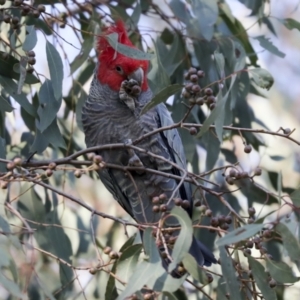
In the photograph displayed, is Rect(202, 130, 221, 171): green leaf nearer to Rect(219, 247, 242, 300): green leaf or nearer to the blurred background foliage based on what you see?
the blurred background foliage

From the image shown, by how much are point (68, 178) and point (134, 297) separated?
167cm

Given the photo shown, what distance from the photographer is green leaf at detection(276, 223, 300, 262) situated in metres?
1.46

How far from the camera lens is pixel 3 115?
7.70ft

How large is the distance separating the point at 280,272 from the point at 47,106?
0.92 meters

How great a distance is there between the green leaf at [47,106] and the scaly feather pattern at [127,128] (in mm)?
389

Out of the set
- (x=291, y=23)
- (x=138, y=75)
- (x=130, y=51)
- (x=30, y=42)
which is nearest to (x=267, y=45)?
(x=291, y=23)

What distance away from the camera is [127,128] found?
2430 mm

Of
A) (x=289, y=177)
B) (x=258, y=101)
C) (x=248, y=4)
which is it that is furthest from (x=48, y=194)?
(x=258, y=101)

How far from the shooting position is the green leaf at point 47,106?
6.75 feet

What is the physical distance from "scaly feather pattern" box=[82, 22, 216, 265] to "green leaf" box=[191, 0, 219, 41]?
258mm

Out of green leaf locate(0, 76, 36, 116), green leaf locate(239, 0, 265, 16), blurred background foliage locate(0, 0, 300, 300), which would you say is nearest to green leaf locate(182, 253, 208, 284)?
blurred background foliage locate(0, 0, 300, 300)

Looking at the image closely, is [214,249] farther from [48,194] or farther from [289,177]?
[289,177]

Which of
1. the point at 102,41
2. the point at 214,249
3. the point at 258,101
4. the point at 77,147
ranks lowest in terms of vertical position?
the point at 258,101

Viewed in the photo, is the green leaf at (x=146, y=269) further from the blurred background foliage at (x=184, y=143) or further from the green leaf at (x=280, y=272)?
the green leaf at (x=280, y=272)
